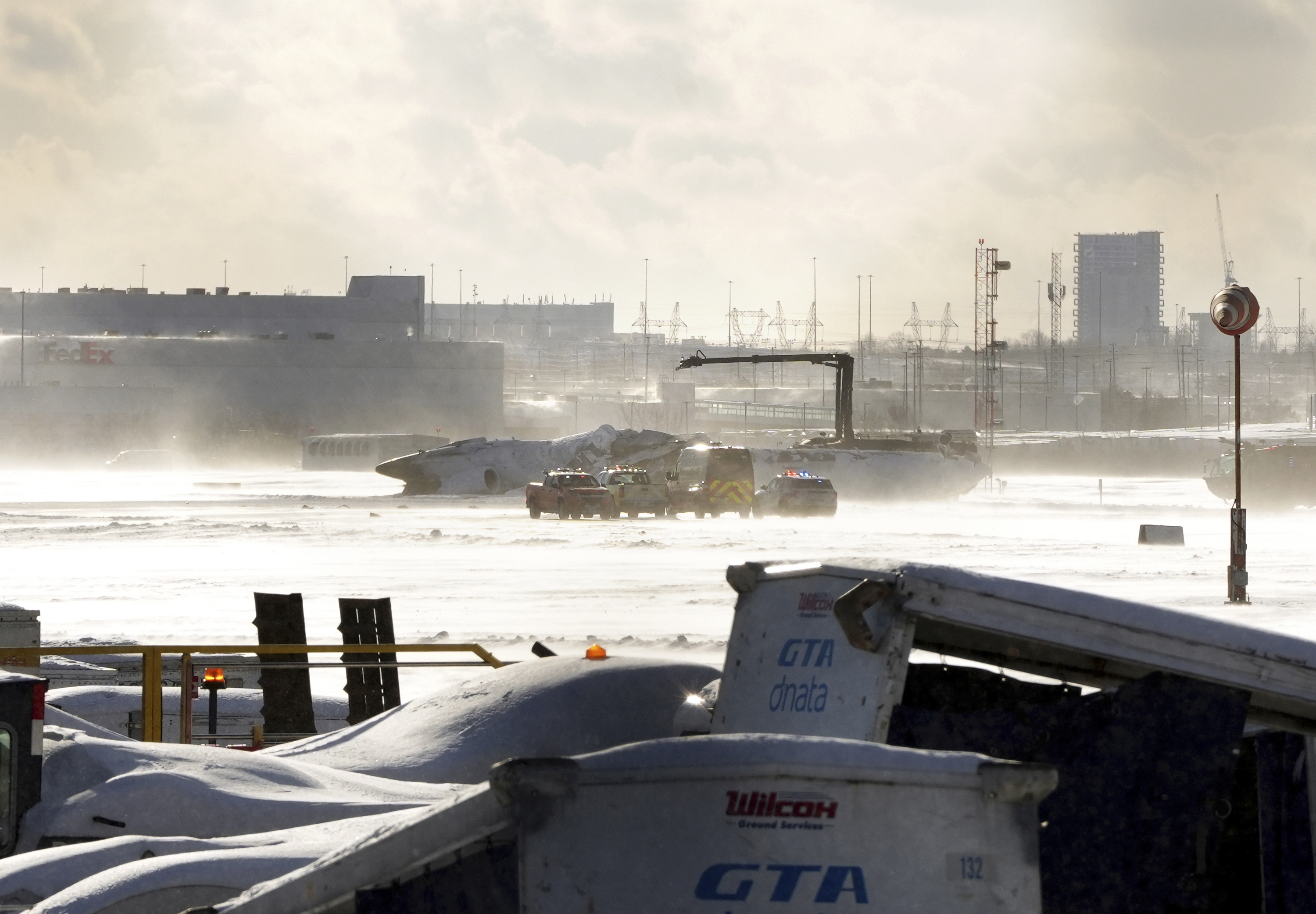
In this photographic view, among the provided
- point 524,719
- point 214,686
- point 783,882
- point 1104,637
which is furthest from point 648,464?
point 783,882

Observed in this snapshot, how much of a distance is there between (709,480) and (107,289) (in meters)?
97.6

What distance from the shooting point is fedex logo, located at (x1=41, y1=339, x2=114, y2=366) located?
110m

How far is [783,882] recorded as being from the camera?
325 centimetres

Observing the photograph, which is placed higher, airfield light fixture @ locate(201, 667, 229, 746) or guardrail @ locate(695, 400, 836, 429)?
guardrail @ locate(695, 400, 836, 429)

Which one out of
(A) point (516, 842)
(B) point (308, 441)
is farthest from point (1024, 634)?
(B) point (308, 441)

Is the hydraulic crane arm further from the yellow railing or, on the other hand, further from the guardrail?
the guardrail

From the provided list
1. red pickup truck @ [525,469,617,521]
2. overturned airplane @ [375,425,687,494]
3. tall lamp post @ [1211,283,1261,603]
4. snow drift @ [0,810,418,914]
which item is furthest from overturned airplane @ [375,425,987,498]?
snow drift @ [0,810,418,914]

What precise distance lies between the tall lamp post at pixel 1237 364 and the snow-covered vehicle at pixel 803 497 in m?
22.4

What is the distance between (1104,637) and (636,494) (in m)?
41.5

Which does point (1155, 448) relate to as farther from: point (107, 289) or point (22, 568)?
point (22, 568)

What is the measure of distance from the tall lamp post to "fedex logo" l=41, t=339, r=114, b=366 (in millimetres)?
100186

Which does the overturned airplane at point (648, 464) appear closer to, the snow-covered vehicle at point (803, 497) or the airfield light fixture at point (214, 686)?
the snow-covered vehicle at point (803, 497)

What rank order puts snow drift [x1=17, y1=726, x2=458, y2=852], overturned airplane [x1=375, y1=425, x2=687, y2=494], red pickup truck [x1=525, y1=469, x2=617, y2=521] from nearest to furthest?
snow drift [x1=17, y1=726, x2=458, y2=852]
red pickup truck [x1=525, y1=469, x2=617, y2=521]
overturned airplane [x1=375, y1=425, x2=687, y2=494]

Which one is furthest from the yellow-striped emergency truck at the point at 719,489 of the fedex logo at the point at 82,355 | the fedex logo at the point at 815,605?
the fedex logo at the point at 82,355
